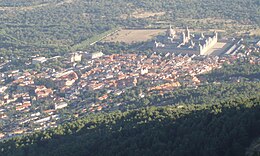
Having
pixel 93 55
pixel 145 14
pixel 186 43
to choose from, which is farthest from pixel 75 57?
pixel 145 14

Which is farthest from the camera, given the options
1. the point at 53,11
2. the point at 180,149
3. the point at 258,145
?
the point at 53,11

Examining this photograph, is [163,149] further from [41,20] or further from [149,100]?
[41,20]

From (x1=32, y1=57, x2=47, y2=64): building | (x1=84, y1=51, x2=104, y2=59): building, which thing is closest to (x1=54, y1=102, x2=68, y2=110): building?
(x1=32, y1=57, x2=47, y2=64): building

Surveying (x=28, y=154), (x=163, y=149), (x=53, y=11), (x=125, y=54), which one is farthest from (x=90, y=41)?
(x=163, y=149)

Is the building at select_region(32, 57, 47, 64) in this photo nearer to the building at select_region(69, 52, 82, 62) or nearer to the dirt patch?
the building at select_region(69, 52, 82, 62)

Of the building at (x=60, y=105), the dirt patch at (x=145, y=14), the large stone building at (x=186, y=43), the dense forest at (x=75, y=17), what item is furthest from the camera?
the dirt patch at (x=145, y=14)

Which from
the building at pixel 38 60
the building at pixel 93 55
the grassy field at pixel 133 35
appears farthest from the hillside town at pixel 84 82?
the grassy field at pixel 133 35

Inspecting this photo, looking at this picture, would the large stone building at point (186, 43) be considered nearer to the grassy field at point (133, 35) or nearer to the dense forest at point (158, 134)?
the grassy field at point (133, 35)
